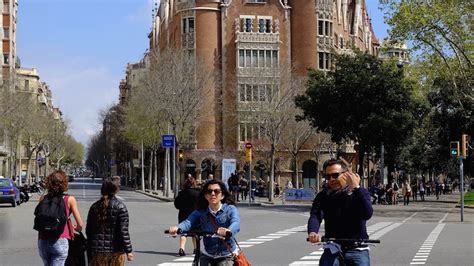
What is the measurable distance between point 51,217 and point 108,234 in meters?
0.73

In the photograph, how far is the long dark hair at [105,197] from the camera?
9.82m

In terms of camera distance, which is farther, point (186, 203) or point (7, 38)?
point (7, 38)

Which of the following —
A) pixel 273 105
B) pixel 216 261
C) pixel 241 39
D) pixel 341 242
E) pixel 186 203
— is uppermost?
pixel 241 39

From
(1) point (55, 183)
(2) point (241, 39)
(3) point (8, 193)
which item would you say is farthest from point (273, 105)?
(1) point (55, 183)

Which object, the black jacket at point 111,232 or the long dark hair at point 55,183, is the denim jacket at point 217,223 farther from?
the long dark hair at point 55,183

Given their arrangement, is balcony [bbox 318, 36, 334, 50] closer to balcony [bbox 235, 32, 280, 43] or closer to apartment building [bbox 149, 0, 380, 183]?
apartment building [bbox 149, 0, 380, 183]

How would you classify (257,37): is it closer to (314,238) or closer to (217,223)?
(217,223)

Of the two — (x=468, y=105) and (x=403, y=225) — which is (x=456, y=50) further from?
(x=468, y=105)

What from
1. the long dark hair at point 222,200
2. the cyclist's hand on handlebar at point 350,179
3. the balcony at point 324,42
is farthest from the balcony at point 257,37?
the cyclist's hand on handlebar at point 350,179

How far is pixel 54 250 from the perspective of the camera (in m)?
9.54

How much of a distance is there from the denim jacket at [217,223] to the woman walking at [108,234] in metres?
1.47

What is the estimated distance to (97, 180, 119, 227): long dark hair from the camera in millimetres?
9820

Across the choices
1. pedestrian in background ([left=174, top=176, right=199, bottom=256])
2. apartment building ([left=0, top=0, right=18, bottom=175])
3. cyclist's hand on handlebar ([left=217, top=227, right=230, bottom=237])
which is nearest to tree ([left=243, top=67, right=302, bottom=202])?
apartment building ([left=0, top=0, right=18, bottom=175])

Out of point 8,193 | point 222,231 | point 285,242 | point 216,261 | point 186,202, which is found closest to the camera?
point 222,231
